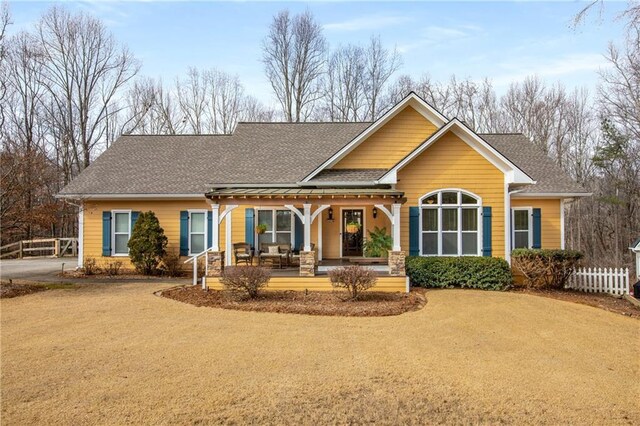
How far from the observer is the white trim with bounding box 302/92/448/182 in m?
14.8

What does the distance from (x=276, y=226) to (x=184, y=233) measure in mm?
3556

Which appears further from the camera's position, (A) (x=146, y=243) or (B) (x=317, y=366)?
(A) (x=146, y=243)

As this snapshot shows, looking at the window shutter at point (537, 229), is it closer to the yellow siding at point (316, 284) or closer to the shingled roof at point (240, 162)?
the shingled roof at point (240, 162)

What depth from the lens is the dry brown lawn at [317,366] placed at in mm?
4516

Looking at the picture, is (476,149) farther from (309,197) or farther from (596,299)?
(309,197)

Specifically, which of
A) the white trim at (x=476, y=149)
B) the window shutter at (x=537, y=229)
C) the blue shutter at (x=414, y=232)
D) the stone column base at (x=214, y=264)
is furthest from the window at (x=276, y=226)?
the window shutter at (x=537, y=229)

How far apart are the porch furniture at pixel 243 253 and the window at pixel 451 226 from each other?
5615 millimetres

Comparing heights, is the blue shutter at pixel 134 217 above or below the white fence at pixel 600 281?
above

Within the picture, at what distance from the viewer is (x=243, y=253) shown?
14.2 metres

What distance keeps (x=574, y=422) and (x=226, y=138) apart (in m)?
18.3

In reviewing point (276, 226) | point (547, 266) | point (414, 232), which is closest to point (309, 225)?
→ point (414, 232)

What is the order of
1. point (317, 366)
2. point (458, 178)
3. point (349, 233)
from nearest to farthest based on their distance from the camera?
point (317, 366), point (458, 178), point (349, 233)

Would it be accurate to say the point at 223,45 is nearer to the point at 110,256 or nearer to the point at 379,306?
the point at 110,256

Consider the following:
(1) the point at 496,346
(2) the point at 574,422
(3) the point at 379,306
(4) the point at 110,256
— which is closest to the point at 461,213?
(3) the point at 379,306
